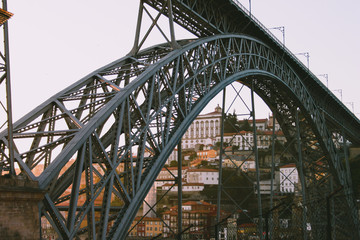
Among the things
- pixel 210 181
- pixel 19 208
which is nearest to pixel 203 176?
pixel 210 181

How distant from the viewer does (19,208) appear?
951cm

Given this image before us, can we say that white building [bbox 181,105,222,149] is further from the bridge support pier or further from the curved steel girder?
the bridge support pier

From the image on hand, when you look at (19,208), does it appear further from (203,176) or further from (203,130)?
(203,130)

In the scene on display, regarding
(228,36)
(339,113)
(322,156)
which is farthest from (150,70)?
(339,113)

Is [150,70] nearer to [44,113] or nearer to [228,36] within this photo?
[44,113]

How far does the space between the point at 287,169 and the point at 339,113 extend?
6357 centimetres

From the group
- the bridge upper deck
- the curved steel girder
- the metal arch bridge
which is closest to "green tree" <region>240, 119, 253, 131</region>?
the bridge upper deck

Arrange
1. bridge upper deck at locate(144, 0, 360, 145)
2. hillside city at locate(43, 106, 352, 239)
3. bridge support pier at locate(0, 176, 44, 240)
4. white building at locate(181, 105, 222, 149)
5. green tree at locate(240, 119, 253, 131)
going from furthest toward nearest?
white building at locate(181, 105, 222, 149)
green tree at locate(240, 119, 253, 131)
hillside city at locate(43, 106, 352, 239)
bridge upper deck at locate(144, 0, 360, 145)
bridge support pier at locate(0, 176, 44, 240)

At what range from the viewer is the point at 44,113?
13.0 metres

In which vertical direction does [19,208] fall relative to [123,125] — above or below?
below

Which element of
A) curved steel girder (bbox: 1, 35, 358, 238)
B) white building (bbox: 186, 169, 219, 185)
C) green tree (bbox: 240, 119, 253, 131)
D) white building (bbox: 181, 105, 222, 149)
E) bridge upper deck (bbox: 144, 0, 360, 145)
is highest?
white building (bbox: 181, 105, 222, 149)

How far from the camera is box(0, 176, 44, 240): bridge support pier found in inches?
364

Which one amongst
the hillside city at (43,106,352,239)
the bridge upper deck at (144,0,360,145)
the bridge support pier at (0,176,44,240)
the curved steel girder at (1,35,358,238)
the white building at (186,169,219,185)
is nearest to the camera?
the bridge support pier at (0,176,44,240)

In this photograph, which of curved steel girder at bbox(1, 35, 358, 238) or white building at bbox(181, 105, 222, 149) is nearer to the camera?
curved steel girder at bbox(1, 35, 358, 238)
